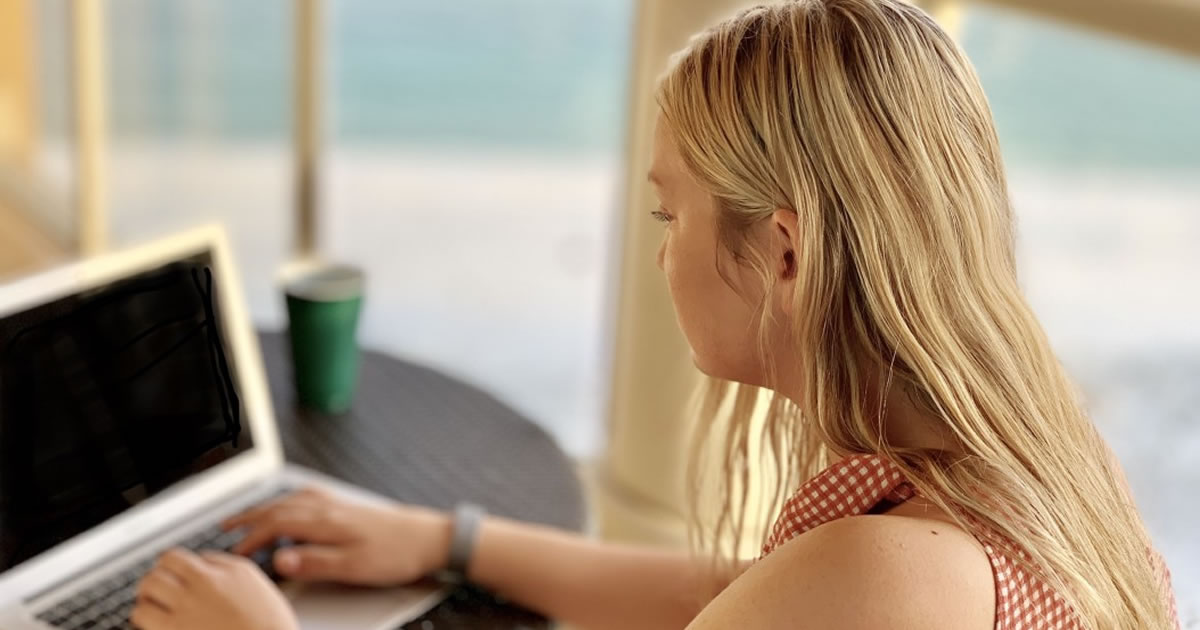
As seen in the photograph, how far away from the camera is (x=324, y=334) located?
1391mm

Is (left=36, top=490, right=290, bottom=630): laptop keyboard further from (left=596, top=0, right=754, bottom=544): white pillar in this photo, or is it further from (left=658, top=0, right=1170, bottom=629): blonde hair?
(left=596, top=0, right=754, bottom=544): white pillar

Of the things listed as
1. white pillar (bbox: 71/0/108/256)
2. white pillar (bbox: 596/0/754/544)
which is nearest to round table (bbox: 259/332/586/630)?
white pillar (bbox: 596/0/754/544)

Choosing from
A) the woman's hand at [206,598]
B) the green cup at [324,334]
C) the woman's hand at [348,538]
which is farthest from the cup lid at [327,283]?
the woman's hand at [206,598]

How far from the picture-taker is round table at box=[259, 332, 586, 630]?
1284 mm

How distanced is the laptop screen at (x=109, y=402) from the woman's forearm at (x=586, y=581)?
292 millimetres

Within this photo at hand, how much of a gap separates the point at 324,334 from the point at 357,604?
0.39m

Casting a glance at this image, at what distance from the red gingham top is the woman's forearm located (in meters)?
0.22

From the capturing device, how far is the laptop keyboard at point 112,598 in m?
1.02

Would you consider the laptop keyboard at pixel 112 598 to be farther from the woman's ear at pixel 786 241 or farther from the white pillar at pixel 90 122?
the white pillar at pixel 90 122

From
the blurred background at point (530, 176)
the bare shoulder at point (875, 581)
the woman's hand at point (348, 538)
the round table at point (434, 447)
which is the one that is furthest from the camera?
the blurred background at point (530, 176)

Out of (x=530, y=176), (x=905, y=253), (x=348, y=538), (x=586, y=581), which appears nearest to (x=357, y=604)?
(x=348, y=538)

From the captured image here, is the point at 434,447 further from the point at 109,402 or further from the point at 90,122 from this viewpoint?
the point at 90,122

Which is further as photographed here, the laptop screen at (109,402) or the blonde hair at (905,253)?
the laptop screen at (109,402)

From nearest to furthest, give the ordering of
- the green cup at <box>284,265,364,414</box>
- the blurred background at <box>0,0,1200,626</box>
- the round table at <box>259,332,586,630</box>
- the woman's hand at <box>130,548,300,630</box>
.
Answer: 1. the woman's hand at <box>130,548,300,630</box>
2. the round table at <box>259,332,586,630</box>
3. the green cup at <box>284,265,364,414</box>
4. the blurred background at <box>0,0,1200,626</box>
